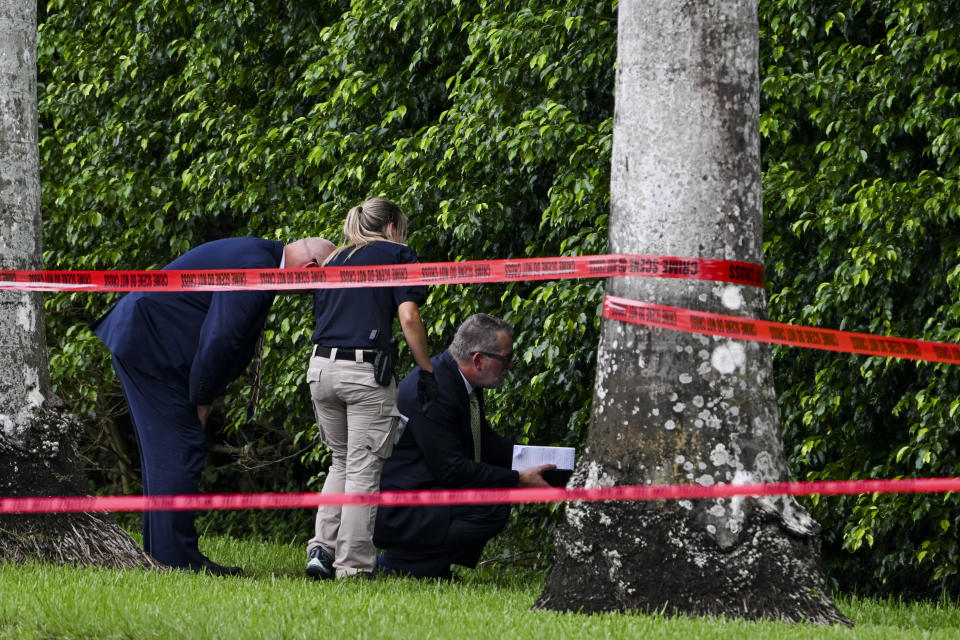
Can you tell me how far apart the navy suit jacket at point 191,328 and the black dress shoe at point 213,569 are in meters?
0.80

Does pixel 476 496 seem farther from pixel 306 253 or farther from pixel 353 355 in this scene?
pixel 306 253

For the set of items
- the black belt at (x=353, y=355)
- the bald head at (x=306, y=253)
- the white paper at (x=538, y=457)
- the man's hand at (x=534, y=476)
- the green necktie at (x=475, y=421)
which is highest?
the bald head at (x=306, y=253)

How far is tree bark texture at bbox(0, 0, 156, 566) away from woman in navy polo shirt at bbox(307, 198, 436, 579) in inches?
40.6

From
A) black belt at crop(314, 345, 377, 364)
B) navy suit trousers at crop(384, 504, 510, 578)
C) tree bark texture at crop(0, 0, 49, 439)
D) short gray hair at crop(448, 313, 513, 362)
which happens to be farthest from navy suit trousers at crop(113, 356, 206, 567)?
short gray hair at crop(448, 313, 513, 362)

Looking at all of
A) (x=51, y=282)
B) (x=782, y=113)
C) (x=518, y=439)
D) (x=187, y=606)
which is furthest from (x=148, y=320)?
(x=782, y=113)

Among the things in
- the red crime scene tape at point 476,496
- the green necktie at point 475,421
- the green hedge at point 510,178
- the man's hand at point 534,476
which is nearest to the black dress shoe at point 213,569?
the red crime scene tape at point 476,496

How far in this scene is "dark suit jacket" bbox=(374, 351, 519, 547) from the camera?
22.5ft

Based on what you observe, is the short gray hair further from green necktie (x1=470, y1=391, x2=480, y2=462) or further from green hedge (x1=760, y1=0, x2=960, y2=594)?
green hedge (x1=760, y1=0, x2=960, y2=594)

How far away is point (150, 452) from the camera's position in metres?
6.74

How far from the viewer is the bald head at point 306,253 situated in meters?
6.80

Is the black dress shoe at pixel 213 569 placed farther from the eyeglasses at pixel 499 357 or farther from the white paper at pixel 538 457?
the eyeglasses at pixel 499 357

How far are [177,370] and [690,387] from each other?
2872 mm

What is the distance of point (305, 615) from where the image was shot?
4.82m

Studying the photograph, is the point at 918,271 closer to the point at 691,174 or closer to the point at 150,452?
the point at 691,174
